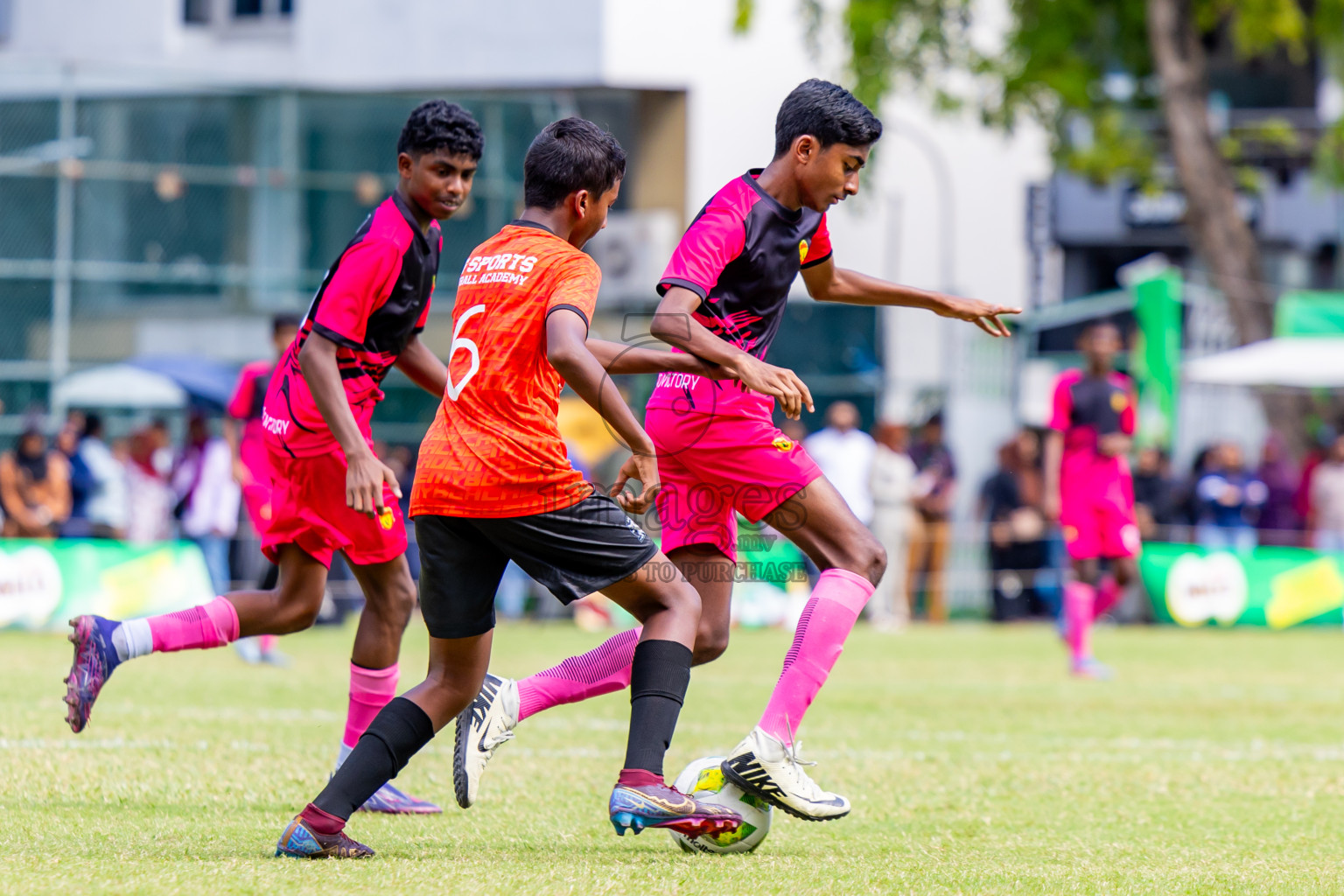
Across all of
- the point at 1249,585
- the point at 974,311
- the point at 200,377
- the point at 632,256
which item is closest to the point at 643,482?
the point at 974,311

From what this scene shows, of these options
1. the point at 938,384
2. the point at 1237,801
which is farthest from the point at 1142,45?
the point at 1237,801

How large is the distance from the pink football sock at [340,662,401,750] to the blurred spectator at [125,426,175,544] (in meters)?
11.9

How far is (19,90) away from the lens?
68.8 ft

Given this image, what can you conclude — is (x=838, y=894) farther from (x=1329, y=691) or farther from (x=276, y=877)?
(x=1329, y=691)

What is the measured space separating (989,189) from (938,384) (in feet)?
31.9

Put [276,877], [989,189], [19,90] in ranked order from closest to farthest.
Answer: [276,877]
[19,90]
[989,189]

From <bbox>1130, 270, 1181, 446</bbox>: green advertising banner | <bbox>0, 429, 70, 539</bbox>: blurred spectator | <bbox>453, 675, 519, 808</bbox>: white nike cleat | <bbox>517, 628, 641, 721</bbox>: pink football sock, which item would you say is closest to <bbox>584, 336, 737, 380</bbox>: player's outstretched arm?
<bbox>517, 628, 641, 721</bbox>: pink football sock

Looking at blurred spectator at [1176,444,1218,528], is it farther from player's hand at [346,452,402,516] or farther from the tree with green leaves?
player's hand at [346,452,402,516]

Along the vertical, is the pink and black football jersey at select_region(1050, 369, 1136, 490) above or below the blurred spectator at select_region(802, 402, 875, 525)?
above

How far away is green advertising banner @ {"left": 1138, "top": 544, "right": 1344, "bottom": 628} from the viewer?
1789 cm

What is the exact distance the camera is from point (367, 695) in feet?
19.1

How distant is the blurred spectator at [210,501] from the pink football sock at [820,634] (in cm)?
1048

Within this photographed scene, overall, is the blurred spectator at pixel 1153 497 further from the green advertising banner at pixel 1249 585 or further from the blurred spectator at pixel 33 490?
the blurred spectator at pixel 33 490

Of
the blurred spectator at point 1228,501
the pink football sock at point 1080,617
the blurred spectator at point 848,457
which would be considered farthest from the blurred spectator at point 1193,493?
the pink football sock at point 1080,617
